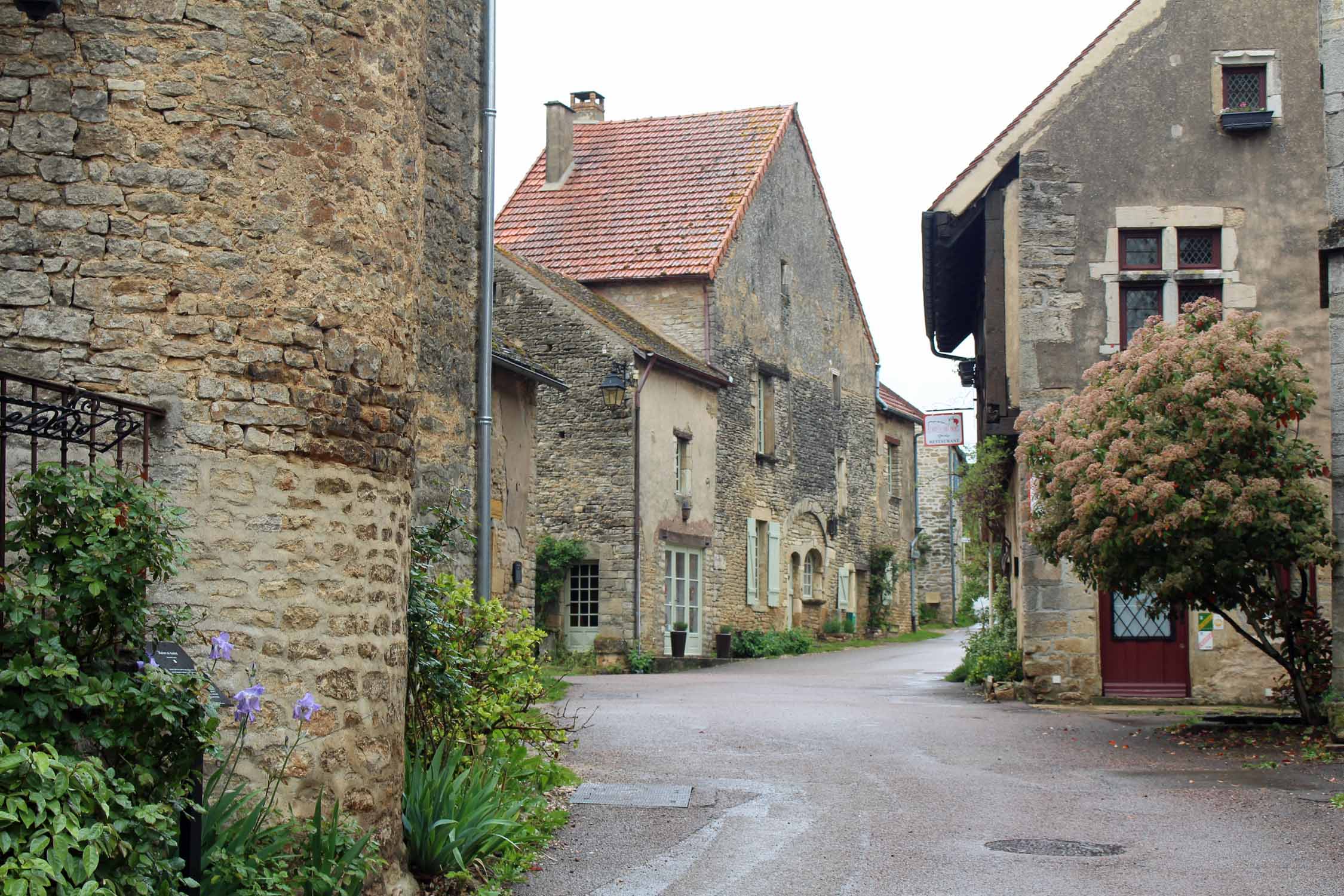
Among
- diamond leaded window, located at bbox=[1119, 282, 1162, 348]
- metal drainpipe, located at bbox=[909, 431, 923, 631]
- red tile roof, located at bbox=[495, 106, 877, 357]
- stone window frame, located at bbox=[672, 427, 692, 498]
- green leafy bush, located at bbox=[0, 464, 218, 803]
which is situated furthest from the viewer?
metal drainpipe, located at bbox=[909, 431, 923, 631]

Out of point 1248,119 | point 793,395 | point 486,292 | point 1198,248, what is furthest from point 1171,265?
point 793,395

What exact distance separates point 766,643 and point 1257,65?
16.0m

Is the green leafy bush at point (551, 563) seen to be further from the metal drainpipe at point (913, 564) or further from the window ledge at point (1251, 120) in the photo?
the metal drainpipe at point (913, 564)

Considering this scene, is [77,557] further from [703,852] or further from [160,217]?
[703,852]

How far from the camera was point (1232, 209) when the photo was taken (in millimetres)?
17562

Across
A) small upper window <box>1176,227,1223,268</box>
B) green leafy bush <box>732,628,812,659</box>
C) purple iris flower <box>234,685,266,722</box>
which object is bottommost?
green leafy bush <box>732,628,812,659</box>

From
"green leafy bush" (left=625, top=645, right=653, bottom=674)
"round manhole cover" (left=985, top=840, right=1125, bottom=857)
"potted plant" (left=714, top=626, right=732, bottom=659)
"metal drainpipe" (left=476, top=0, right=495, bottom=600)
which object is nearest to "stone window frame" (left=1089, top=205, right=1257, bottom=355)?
"metal drainpipe" (left=476, top=0, right=495, bottom=600)

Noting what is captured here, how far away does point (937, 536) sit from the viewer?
4931cm

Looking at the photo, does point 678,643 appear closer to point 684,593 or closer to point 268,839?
point 684,593

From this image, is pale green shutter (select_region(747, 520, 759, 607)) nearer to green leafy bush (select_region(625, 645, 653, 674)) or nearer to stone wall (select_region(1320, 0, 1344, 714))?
green leafy bush (select_region(625, 645, 653, 674))

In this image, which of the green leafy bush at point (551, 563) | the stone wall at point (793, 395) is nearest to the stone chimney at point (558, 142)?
the stone wall at point (793, 395)

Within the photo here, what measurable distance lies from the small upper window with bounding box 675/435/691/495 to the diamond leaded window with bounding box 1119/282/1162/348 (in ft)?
38.0

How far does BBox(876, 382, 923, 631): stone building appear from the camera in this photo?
39375 millimetres

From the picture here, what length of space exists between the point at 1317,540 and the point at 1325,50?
13.7 ft
